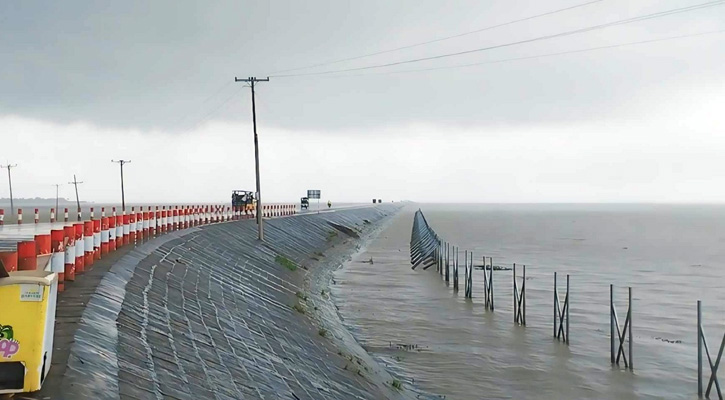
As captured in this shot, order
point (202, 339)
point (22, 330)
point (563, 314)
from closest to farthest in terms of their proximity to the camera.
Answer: point (22, 330)
point (202, 339)
point (563, 314)

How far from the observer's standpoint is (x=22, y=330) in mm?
6273

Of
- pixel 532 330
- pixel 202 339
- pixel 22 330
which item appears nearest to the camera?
pixel 22 330

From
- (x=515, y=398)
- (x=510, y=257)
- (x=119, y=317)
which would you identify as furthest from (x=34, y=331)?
(x=510, y=257)

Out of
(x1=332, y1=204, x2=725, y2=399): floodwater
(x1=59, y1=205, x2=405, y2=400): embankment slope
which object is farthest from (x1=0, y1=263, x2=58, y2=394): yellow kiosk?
(x1=332, y1=204, x2=725, y2=399): floodwater

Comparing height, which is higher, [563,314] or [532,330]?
[563,314]

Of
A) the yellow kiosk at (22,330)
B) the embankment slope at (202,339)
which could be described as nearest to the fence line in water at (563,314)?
the embankment slope at (202,339)

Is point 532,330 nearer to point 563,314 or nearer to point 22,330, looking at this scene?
point 563,314

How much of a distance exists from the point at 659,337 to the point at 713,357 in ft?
8.02

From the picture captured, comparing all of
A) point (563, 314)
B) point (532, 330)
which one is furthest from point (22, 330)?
point (532, 330)

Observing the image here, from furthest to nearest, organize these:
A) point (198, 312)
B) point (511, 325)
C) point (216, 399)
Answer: point (511, 325), point (198, 312), point (216, 399)

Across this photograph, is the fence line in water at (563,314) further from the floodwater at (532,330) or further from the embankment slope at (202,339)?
the embankment slope at (202,339)

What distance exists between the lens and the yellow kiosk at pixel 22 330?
6.20m

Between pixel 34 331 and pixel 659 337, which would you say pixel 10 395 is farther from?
pixel 659 337

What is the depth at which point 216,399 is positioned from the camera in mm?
8828
